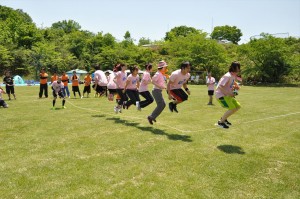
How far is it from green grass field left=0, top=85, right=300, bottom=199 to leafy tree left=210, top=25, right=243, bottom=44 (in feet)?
335

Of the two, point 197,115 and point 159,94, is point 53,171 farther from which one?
point 197,115

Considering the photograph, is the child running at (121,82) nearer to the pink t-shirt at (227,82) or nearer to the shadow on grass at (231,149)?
the pink t-shirt at (227,82)

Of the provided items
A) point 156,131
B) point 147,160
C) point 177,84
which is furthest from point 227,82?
point 147,160

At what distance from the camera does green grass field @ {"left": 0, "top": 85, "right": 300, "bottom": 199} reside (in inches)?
184

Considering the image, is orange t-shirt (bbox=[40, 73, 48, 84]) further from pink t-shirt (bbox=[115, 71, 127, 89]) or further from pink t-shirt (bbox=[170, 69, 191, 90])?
pink t-shirt (bbox=[170, 69, 191, 90])

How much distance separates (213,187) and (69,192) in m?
2.46

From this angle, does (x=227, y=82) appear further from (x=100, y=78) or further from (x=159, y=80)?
(x=100, y=78)

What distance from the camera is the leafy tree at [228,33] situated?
105375mm

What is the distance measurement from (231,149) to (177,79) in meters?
2.99

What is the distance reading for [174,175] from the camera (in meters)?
5.27

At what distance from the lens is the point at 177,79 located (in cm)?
891

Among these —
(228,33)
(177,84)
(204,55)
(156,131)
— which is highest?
(228,33)

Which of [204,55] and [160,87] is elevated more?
[204,55]

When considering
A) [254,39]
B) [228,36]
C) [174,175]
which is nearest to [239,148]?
[174,175]
